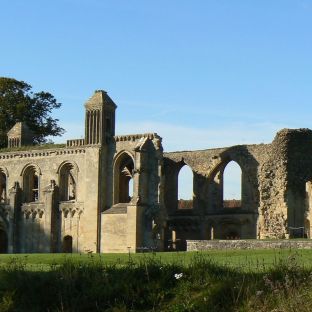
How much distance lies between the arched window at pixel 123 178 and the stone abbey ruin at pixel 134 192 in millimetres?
61

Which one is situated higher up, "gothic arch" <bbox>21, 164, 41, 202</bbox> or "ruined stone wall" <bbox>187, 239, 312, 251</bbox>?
"gothic arch" <bbox>21, 164, 41, 202</bbox>

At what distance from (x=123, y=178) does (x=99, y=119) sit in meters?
4.38

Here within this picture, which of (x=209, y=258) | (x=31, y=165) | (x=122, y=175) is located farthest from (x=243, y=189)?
(x=209, y=258)

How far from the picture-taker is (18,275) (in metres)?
14.3

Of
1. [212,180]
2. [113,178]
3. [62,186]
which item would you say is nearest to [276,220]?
[212,180]

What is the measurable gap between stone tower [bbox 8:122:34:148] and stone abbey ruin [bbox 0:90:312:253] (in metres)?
2.47

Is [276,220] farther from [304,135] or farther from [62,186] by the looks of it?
[62,186]

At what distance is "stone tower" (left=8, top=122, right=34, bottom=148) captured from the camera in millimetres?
51812

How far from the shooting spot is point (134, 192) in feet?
136

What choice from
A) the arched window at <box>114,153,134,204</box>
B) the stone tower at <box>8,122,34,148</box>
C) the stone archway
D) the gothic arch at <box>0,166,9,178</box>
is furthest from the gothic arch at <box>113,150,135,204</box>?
the stone tower at <box>8,122,34,148</box>

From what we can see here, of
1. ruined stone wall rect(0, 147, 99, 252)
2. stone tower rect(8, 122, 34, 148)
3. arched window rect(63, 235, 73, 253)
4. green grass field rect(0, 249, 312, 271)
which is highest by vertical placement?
stone tower rect(8, 122, 34, 148)

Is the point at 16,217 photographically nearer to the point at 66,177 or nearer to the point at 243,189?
the point at 66,177

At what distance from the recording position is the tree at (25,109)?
5606 centimetres

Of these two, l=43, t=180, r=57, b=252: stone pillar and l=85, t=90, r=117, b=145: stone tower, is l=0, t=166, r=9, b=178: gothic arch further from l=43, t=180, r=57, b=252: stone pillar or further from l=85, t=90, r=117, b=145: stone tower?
l=85, t=90, r=117, b=145: stone tower
